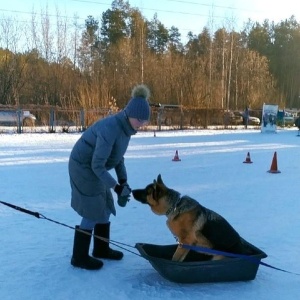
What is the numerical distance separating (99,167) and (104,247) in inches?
44.2

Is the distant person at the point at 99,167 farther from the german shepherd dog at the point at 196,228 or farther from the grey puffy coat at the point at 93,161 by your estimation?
the german shepherd dog at the point at 196,228

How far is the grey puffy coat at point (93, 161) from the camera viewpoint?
4.01 m

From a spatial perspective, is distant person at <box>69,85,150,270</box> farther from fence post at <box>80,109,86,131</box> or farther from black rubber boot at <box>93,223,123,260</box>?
fence post at <box>80,109,86,131</box>

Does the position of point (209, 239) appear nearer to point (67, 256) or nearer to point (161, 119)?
point (67, 256)

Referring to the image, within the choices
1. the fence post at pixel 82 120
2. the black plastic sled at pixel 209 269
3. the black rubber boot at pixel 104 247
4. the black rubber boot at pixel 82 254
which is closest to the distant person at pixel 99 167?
the black rubber boot at pixel 82 254

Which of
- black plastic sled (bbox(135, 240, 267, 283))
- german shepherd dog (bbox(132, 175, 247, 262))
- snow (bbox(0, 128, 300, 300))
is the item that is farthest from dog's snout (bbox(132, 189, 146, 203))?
snow (bbox(0, 128, 300, 300))

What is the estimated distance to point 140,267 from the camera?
4398 mm

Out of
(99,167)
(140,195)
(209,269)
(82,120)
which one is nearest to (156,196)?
(140,195)

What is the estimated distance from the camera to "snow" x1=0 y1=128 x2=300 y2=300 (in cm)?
384

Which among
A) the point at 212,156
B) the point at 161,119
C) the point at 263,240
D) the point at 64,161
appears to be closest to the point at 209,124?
the point at 161,119

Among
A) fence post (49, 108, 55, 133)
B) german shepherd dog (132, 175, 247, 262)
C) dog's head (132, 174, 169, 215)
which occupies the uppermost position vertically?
fence post (49, 108, 55, 133)

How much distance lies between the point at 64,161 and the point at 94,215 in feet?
27.6

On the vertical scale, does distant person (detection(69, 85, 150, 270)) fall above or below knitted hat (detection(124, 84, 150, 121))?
below

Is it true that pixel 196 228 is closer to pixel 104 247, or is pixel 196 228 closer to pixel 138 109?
pixel 104 247
